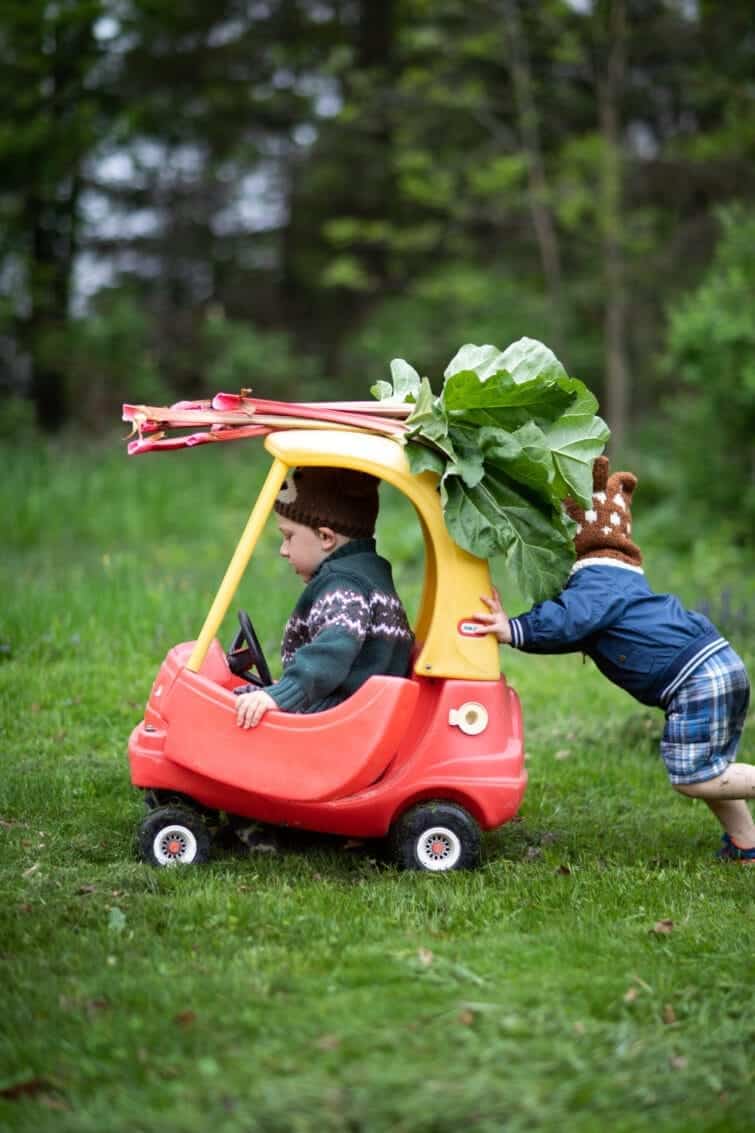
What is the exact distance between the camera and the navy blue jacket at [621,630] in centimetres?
406

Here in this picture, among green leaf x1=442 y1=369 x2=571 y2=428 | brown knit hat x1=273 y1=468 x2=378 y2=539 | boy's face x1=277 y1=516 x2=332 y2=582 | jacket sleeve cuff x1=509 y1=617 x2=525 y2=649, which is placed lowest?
jacket sleeve cuff x1=509 y1=617 x2=525 y2=649

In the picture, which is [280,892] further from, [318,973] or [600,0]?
[600,0]

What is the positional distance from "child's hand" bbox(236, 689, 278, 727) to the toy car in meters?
0.04

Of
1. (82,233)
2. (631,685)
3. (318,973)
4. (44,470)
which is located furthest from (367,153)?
(318,973)

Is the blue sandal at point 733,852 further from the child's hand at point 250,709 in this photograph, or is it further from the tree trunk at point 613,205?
the tree trunk at point 613,205

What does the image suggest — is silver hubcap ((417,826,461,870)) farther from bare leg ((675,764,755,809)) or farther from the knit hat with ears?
the knit hat with ears

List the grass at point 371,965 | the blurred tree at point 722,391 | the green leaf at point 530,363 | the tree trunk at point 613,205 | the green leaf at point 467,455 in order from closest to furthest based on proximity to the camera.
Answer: the grass at point 371,965, the green leaf at point 467,455, the green leaf at point 530,363, the blurred tree at point 722,391, the tree trunk at point 613,205

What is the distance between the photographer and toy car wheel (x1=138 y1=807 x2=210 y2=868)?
4.03 meters

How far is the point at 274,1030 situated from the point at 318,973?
1.18 feet

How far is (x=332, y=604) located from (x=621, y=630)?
0.88 metres

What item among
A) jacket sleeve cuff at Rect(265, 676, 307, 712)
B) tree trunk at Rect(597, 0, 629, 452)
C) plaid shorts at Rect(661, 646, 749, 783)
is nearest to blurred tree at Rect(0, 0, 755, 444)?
tree trunk at Rect(597, 0, 629, 452)

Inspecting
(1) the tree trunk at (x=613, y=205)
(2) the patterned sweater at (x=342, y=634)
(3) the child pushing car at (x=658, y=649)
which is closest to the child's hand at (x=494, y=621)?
(3) the child pushing car at (x=658, y=649)

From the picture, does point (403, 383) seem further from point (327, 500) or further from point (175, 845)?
point (175, 845)

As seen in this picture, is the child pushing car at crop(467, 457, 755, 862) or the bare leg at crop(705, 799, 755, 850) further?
the bare leg at crop(705, 799, 755, 850)
